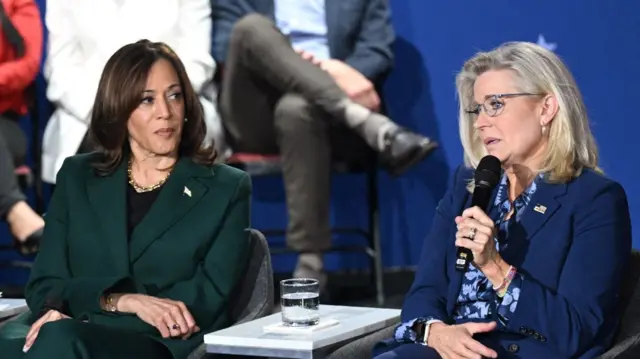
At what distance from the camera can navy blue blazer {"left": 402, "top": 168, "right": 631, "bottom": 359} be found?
229cm

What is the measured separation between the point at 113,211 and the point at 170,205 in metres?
0.15

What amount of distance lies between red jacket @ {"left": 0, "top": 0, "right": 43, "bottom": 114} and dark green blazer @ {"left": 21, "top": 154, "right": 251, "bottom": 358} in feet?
7.21

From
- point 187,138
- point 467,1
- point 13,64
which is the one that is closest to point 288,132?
point 467,1

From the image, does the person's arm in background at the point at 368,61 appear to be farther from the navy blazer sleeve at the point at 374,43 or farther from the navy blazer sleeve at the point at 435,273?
the navy blazer sleeve at the point at 435,273

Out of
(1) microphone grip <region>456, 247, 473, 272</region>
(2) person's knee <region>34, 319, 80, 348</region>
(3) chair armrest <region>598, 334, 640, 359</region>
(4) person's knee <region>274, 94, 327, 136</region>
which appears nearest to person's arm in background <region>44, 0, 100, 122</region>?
(4) person's knee <region>274, 94, 327, 136</region>

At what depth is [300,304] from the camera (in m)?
2.49

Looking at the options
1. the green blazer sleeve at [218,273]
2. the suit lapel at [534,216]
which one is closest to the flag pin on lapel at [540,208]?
the suit lapel at [534,216]

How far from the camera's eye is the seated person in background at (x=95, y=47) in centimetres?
479

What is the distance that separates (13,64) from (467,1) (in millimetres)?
2046

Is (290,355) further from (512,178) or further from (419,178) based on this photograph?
(419,178)

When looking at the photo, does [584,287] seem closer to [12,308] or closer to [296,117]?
[12,308]

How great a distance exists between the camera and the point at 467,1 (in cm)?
468

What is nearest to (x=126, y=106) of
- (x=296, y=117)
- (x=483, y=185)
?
(x=483, y=185)

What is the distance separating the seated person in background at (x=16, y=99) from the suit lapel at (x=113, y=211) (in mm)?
2141
